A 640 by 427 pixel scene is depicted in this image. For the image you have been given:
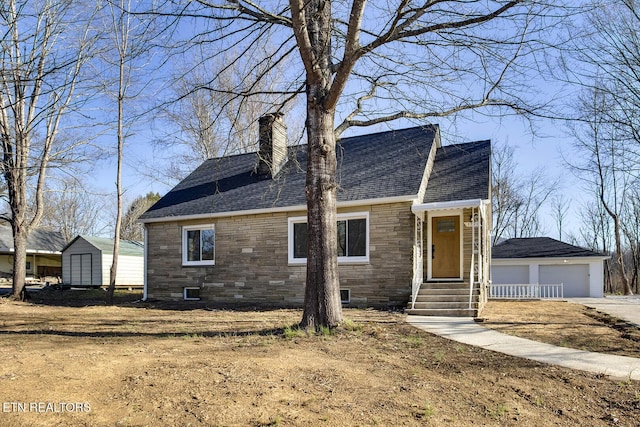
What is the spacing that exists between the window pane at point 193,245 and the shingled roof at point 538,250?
52.3ft

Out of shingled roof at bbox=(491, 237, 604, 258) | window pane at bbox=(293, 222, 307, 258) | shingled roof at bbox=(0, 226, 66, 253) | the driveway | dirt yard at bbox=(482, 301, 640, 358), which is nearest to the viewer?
dirt yard at bbox=(482, 301, 640, 358)

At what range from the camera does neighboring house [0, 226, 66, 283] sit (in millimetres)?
29734

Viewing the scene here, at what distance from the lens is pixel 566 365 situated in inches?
213

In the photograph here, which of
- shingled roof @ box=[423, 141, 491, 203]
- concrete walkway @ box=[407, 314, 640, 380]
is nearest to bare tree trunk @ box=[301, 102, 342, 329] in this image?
concrete walkway @ box=[407, 314, 640, 380]

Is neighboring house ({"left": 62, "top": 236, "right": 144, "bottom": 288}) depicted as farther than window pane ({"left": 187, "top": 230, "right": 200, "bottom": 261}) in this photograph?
Yes

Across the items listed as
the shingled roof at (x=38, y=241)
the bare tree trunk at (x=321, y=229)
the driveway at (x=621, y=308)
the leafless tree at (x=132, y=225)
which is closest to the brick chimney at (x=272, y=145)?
the bare tree trunk at (x=321, y=229)

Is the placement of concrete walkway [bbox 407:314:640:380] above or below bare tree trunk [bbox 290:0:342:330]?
below

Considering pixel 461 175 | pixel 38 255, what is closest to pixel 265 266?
pixel 461 175

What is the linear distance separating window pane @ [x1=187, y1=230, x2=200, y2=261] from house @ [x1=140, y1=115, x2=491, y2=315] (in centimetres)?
3

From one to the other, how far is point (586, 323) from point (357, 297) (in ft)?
16.8

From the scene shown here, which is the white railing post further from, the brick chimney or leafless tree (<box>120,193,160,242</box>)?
leafless tree (<box>120,193,160,242</box>)

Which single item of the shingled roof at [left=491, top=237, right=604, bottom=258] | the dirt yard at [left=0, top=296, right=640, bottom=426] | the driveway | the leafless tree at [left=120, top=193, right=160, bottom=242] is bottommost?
the driveway

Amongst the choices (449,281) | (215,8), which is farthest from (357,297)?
(215,8)

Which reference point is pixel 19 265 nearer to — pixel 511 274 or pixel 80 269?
pixel 80 269
